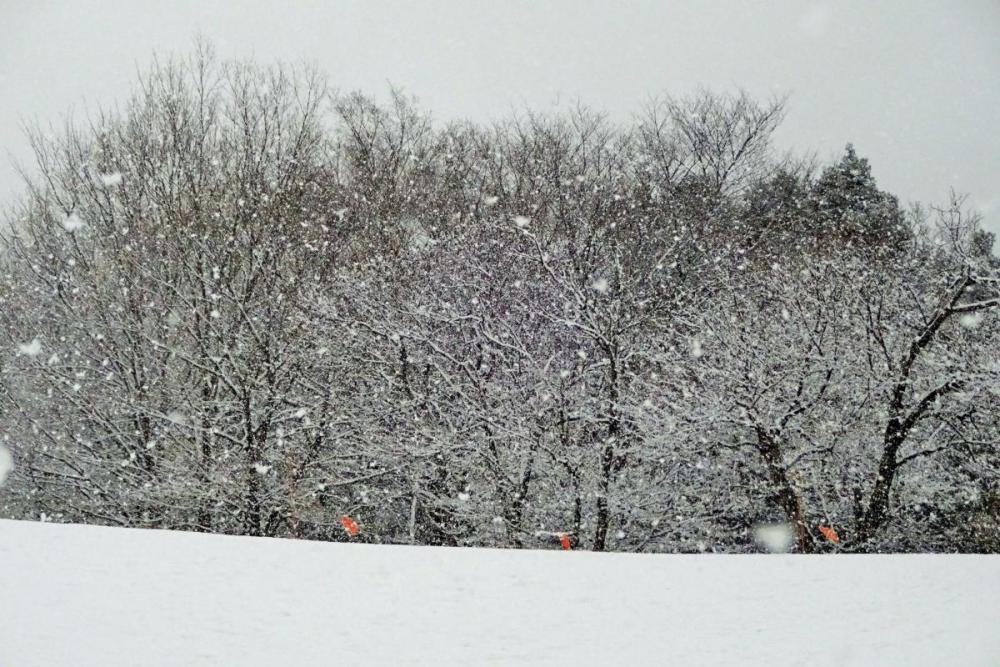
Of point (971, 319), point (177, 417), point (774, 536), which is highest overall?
point (971, 319)

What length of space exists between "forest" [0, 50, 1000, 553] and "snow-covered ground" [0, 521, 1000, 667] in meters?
3.99

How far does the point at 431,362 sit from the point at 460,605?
703 cm

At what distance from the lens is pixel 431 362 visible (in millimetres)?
11977

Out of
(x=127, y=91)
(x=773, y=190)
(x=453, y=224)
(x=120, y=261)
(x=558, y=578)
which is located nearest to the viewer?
(x=558, y=578)

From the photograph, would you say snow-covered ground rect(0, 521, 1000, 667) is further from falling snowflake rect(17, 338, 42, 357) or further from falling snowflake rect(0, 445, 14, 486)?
falling snowflake rect(0, 445, 14, 486)

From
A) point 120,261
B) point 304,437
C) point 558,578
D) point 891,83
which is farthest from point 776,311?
point 891,83

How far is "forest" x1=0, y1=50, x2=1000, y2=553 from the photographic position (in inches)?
401

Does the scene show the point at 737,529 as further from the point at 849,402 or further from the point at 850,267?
the point at 850,267

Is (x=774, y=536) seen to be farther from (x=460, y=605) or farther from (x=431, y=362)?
(x=460, y=605)

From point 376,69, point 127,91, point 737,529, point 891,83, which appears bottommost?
point 737,529

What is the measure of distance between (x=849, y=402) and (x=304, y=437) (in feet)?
31.7

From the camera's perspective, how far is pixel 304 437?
12.4 m

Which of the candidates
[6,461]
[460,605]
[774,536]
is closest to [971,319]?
[774,536]

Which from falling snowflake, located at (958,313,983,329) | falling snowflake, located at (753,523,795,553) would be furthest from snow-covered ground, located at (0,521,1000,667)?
falling snowflake, located at (958,313,983,329)
